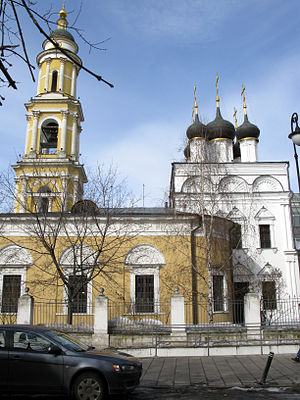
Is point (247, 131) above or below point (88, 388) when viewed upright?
above

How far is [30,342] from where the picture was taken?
7.44m

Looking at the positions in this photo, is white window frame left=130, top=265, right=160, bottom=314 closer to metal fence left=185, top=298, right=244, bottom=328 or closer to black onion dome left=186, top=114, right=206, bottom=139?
metal fence left=185, top=298, right=244, bottom=328

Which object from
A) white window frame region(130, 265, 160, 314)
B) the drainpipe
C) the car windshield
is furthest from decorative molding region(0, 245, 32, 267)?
the car windshield

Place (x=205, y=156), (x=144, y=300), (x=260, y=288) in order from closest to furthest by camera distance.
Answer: (x=144, y=300), (x=205, y=156), (x=260, y=288)

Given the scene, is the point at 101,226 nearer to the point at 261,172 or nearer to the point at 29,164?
the point at 29,164

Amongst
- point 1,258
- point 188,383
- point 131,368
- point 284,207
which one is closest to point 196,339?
point 188,383

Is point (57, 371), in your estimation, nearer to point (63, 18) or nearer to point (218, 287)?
point (63, 18)

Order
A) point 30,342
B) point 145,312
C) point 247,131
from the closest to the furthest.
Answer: point 30,342 → point 145,312 → point 247,131

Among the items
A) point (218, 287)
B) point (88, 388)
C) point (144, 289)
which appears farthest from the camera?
point (218, 287)

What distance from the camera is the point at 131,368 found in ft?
24.6

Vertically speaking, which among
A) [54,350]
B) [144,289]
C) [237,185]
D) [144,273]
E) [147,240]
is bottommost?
[54,350]

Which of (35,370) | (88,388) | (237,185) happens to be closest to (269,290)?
(237,185)

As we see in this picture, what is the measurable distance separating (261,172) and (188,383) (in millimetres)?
22029

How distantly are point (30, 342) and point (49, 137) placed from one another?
25.1 m
